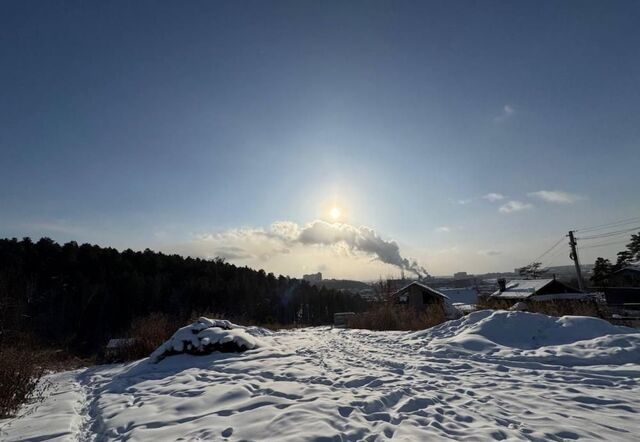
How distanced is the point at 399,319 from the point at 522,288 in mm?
25300

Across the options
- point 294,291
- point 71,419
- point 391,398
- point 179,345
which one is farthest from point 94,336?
point 391,398

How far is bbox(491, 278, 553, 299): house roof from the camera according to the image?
32250mm

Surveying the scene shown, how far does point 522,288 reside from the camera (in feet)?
113

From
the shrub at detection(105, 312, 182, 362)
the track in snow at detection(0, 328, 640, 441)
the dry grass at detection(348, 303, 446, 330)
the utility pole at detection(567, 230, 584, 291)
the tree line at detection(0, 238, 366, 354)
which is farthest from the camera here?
the tree line at detection(0, 238, 366, 354)

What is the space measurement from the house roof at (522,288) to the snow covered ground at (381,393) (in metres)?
27.3

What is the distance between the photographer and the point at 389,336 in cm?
1162

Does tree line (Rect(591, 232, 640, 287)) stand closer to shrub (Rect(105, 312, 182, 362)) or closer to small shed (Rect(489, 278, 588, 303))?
small shed (Rect(489, 278, 588, 303))

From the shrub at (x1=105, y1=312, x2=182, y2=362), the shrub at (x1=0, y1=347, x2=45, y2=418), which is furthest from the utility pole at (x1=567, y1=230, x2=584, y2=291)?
the shrub at (x1=0, y1=347, x2=45, y2=418)

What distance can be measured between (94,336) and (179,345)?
39878 millimetres

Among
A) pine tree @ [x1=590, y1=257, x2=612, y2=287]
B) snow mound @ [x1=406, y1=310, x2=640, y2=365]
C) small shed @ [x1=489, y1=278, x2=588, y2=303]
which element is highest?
pine tree @ [x1=590, y1=257, x2=612, y2=287]

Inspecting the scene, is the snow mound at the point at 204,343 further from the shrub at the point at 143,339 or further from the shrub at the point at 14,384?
the shrub at the point at 14,384

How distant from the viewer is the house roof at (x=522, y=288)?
32250 mm

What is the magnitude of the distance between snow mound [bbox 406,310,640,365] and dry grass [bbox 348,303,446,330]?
3228mm

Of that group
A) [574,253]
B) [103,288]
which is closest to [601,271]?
[574,253]
